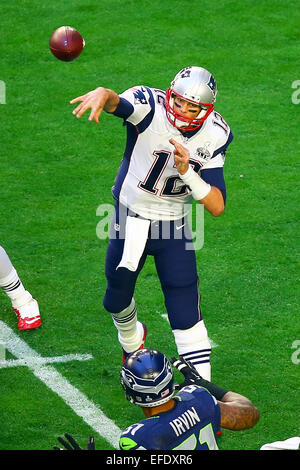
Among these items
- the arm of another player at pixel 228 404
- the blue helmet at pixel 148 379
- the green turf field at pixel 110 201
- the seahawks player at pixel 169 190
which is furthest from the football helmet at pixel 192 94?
the green turf field at pixel 110 201

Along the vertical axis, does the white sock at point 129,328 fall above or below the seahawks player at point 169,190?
below

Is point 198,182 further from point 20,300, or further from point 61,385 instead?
point 20,300

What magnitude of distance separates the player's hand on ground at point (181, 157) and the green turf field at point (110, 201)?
6.10 feet

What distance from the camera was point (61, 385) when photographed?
23.5ft

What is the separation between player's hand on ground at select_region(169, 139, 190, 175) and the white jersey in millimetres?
385

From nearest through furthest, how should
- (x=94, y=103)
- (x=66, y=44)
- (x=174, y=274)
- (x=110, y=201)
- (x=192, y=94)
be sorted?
(x=94, y=103) < (x=192, y=94) < (x=174, y=274) < (x=66, y=44) < (x=110, y=201)

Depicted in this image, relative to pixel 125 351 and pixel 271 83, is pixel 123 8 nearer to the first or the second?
pixel 271 83

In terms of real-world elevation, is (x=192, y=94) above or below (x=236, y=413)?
above

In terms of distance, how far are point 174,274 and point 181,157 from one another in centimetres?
94

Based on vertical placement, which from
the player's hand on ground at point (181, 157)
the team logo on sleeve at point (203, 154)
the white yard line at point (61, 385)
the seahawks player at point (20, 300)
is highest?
the player's hand on ground at point (181, 157)

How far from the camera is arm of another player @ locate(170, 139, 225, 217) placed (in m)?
6.12

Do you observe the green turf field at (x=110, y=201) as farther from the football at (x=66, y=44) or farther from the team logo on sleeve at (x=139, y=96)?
the team logo on sleeve at (x=139, y=96)

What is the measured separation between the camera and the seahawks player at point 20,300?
7.78 meters

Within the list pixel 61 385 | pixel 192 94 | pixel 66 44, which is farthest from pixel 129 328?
pixel 66 44
